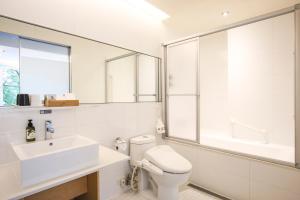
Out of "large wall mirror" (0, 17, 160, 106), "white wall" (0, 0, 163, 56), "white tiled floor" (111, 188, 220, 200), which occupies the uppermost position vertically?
"white wall" (0, 0, 163, 56)

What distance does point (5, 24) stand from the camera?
130 centimetres

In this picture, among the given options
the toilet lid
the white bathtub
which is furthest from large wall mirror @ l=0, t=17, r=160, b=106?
the white bathtub

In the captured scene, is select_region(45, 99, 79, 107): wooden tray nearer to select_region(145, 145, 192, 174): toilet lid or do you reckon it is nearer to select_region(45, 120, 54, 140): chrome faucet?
select_region(45, 120, 54, 140): chrome faucet

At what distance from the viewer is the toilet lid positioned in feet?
5.67

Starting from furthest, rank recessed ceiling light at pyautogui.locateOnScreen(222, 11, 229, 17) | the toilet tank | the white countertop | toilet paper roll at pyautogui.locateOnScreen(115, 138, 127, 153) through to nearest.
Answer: recessed ceiling light at pyautogui.locateOnScreen(222, 11, 229, 17)
the toilet tank
toilet paper roll at pyautogui.locateOnScreen(115, 138, 127, 153)
the white countertop

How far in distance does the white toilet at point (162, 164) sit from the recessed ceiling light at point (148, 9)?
1.63m

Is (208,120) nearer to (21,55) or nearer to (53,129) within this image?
(53,129)

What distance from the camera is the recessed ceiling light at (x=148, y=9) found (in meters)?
2.12

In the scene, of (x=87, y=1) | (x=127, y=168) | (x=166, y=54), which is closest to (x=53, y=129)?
(x=127, y=168)

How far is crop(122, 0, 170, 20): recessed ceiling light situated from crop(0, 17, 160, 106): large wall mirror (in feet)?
1.87

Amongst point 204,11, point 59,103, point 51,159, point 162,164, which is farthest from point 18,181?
point 204,11

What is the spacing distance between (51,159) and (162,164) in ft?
3.45

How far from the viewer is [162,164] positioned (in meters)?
1.79

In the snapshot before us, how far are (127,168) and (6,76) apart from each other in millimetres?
1520
